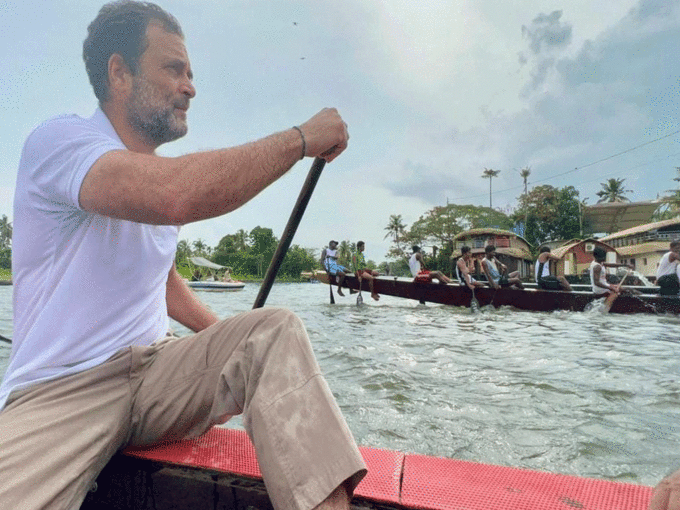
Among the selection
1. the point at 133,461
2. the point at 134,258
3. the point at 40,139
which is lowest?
the point at 133,461

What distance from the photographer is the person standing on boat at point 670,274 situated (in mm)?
10492

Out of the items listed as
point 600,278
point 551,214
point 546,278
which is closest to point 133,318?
point 600,278

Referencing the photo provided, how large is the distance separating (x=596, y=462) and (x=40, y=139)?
3.07 metres

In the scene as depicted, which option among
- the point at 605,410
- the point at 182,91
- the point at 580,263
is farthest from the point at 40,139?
the point at 580,263

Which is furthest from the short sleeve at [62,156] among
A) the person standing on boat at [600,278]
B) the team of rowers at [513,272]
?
the person standing on boat at [600,278]

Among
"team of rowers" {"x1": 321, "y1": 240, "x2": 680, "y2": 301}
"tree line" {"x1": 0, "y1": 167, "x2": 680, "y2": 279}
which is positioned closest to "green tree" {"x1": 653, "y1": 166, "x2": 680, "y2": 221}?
"tree line" {"x1": 0, "y1": 167, "x2": 680, "y2": 279}

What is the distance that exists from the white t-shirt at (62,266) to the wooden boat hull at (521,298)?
11.3 m

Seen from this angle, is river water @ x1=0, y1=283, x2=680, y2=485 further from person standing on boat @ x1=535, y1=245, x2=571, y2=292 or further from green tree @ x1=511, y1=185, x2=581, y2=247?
green tree @ x1=511, y1=185, x2=581, y2=247

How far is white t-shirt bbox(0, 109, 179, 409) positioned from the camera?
115cm

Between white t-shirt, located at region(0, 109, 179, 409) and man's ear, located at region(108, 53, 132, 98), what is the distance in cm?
29

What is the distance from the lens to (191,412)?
4.45 feet

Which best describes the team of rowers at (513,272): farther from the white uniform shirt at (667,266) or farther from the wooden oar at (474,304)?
the wooden oar at (474,304)

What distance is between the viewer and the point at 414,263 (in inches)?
582

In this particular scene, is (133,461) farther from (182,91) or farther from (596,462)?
(596,462)
